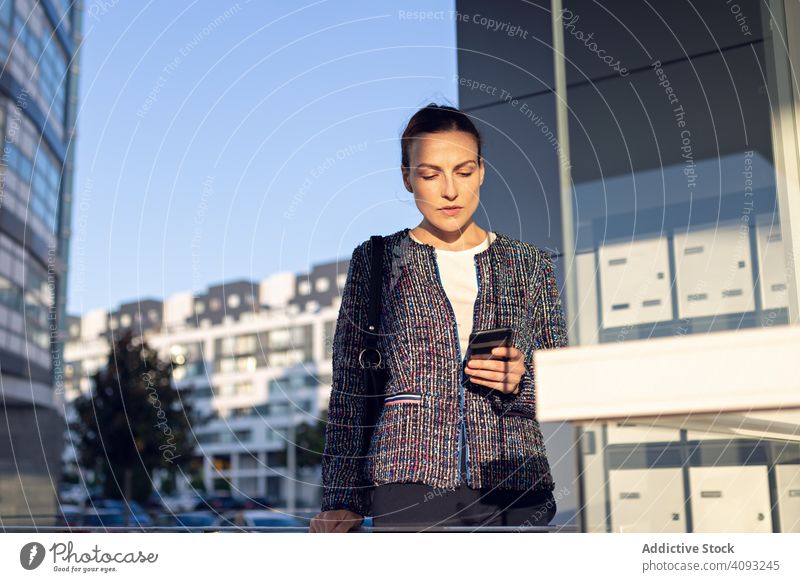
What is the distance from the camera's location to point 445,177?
223cm

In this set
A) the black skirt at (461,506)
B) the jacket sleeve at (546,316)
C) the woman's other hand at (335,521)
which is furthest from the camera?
the jacket sleeve at (546,316)

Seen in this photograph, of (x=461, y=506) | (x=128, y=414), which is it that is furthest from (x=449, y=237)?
(x=128, y=414)

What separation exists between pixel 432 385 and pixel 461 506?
0.26 m

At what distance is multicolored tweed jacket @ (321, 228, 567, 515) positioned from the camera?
77.0 inches

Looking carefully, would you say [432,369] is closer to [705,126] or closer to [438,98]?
[438,98]

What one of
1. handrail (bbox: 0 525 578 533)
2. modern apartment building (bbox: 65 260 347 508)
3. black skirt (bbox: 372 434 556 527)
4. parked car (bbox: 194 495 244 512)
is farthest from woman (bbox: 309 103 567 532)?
modern apartment building (bbox: 65 260 347 508)

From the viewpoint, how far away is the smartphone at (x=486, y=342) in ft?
6.44

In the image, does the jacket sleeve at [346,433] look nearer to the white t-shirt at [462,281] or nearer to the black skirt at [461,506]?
the black skirt at [461,506]

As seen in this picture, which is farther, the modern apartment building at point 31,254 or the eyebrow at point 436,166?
the modern apartment building at point 31,254

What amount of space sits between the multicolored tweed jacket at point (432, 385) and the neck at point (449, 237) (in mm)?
38

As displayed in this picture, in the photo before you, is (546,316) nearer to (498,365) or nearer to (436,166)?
(498,365)

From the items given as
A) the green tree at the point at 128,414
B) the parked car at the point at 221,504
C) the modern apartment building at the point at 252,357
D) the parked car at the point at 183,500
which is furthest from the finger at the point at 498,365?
the modern apartment building at the point at 252,357

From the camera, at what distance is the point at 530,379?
80.7 inches
